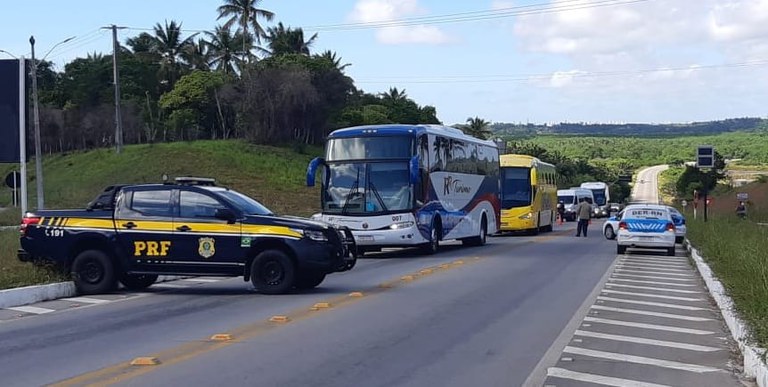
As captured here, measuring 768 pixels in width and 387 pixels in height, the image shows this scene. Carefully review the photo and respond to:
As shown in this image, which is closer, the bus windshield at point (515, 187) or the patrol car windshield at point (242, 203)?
the patrol car windshield at point (242, 203)

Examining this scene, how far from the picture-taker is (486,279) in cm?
1952

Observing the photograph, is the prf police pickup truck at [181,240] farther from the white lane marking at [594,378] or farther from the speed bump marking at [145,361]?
the white lane marking at [594,378]

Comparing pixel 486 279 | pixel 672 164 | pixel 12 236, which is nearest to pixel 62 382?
pixel 486 279

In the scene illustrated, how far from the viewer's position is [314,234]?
1605cm

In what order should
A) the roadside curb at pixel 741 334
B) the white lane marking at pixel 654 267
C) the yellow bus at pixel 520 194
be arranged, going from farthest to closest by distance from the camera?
the yellow bus at pixel 520 194 → the white lane marking at pixel 654 267 → the roadside curb at pixel 741 334

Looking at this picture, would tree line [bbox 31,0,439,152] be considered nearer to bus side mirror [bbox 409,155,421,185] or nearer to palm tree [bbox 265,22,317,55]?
palm tree [bbox 265,22,317,55]

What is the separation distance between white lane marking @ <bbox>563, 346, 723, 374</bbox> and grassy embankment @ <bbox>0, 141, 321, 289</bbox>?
146 feet

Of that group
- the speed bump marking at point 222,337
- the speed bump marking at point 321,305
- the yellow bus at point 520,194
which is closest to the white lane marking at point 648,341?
the speed bump marking at point 321,305

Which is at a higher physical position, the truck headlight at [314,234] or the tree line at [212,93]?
the tree line at [212,93]

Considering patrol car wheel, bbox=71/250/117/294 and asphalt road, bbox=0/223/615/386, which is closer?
asphalt road, bbox=0/223/615/386

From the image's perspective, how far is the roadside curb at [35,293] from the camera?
15055 mm

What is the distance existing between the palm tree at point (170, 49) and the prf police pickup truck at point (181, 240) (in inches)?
2968

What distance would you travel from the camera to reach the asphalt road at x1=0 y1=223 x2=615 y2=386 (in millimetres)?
9203

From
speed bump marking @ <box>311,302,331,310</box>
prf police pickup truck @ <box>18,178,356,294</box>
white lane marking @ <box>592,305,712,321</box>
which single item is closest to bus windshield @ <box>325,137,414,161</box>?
prf police pickup truck @ <box>18,178,356,294</box>
